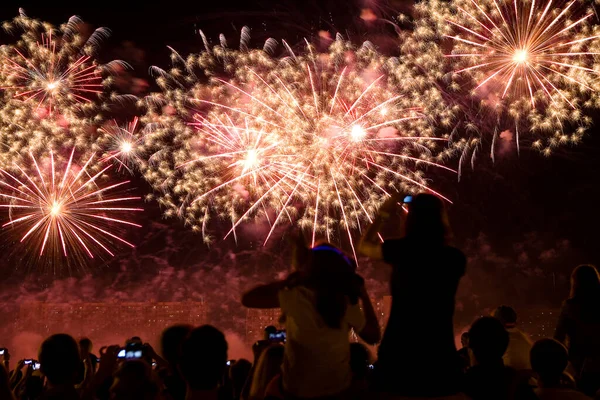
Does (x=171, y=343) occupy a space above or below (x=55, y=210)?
below

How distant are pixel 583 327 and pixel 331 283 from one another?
2.36 metres

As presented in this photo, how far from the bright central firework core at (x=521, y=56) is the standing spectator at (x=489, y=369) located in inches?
348

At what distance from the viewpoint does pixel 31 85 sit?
1381cm

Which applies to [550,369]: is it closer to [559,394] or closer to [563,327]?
[559,394]

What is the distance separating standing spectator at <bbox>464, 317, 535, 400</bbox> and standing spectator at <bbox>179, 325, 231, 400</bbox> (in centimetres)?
138

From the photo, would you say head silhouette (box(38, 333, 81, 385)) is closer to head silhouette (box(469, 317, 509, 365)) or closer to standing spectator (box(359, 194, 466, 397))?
standing spectator (box(359, 194, 466, 397))

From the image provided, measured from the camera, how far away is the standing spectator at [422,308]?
2.77 m

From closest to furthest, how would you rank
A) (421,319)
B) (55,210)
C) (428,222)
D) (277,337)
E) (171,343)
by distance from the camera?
(421,319), (428,222), (171,343), (277,337), (55,210)

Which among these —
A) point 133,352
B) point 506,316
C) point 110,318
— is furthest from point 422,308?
point 110,318

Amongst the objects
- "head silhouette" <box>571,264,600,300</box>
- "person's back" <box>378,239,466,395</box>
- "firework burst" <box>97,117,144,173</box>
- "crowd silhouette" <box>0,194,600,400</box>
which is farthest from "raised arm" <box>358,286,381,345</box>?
"firework burst" <box>97,117,144,173</box>

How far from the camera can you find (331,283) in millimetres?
3018

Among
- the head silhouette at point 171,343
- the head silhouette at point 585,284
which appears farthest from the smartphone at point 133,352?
the head silhouette at point 585,284

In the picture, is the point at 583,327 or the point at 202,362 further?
the point at 583,327

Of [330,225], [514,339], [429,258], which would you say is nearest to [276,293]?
[429,258]
